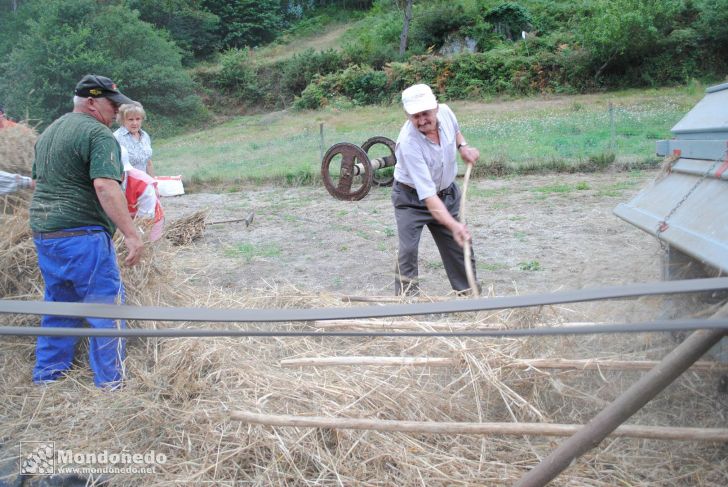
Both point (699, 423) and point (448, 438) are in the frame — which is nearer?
point (699, 423)

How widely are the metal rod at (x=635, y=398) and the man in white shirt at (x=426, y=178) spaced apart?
6.58 ft

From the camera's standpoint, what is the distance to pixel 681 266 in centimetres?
288

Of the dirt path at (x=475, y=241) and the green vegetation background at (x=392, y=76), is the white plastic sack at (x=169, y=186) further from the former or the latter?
the green vegetation background at (x=392, y=76)

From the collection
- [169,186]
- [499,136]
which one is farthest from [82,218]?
[499,136]

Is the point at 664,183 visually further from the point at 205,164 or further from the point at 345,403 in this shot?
the point at 205,164

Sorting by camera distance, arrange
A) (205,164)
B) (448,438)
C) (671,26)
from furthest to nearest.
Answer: (671,26)
(205,164)
(448,438)

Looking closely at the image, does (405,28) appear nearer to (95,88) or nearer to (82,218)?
(95,88)

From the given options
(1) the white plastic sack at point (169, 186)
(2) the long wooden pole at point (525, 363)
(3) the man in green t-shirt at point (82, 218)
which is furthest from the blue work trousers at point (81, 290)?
(1) the white plastic sack at point (169, 186)

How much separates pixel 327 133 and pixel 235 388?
16.7 m

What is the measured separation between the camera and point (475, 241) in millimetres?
7137

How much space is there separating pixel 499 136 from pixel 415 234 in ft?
36.9

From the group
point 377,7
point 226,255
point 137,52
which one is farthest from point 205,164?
point 377,7

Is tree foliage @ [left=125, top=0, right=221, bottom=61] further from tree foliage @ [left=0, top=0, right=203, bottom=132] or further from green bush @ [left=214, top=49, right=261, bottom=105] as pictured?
tree foliage @ [left=0, top=0, right=203, bottom=132]

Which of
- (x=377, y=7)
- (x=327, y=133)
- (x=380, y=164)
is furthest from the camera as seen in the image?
(x=377, y=7)
